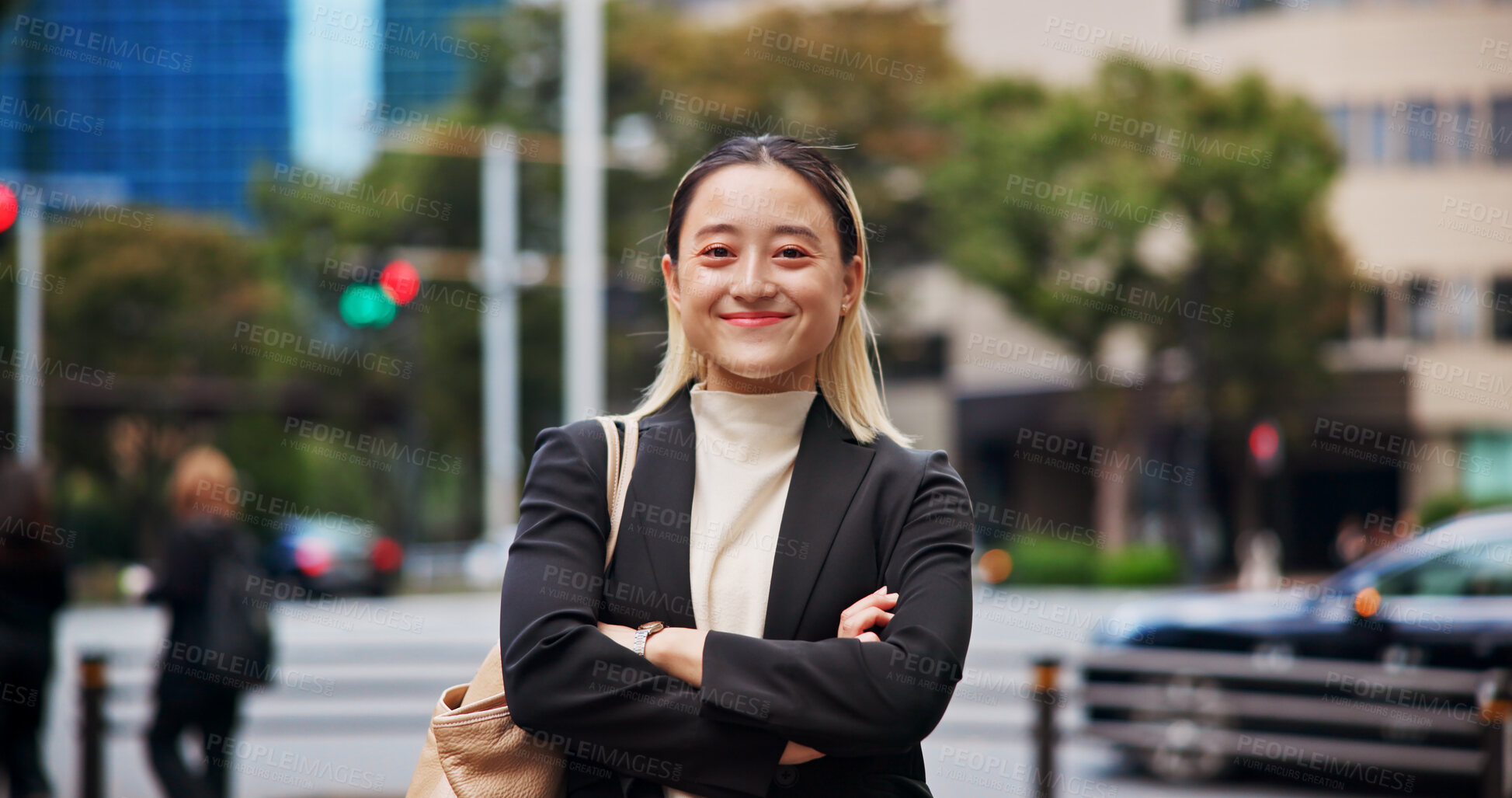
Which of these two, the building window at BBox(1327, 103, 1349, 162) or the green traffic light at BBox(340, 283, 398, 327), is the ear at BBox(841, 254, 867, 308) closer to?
the green traffic light at BBox(340, 283, 398, 327)

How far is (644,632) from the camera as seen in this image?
6.82 ft

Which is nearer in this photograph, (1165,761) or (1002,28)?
(1165,761)

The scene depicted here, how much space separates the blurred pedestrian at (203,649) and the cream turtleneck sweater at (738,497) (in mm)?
4759

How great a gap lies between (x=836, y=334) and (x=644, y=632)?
58 cm

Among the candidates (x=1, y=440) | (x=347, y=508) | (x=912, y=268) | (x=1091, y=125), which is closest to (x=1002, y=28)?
(x=912, y=268)

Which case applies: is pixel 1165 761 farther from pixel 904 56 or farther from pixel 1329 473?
pixel 1329 473

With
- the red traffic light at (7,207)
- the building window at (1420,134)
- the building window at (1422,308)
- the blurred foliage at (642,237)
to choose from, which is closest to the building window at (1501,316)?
the building window at (1422,308)

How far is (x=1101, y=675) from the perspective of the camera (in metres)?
9.59

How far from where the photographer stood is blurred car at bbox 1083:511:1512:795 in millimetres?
8156

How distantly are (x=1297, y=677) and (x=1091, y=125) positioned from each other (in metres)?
19.0

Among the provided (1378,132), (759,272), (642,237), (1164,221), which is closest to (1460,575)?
(759,272)

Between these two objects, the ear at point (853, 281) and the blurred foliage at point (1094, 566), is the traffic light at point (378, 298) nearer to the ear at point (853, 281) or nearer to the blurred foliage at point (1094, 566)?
the ear at point (853, 281)

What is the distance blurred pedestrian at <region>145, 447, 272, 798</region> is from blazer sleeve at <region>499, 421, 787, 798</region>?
186 inches

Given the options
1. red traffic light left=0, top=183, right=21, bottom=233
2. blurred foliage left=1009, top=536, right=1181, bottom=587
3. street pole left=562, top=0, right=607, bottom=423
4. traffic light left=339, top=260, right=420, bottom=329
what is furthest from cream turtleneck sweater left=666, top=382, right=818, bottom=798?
blurred foliage left=1009, top=536, right=1181, bottom=587
